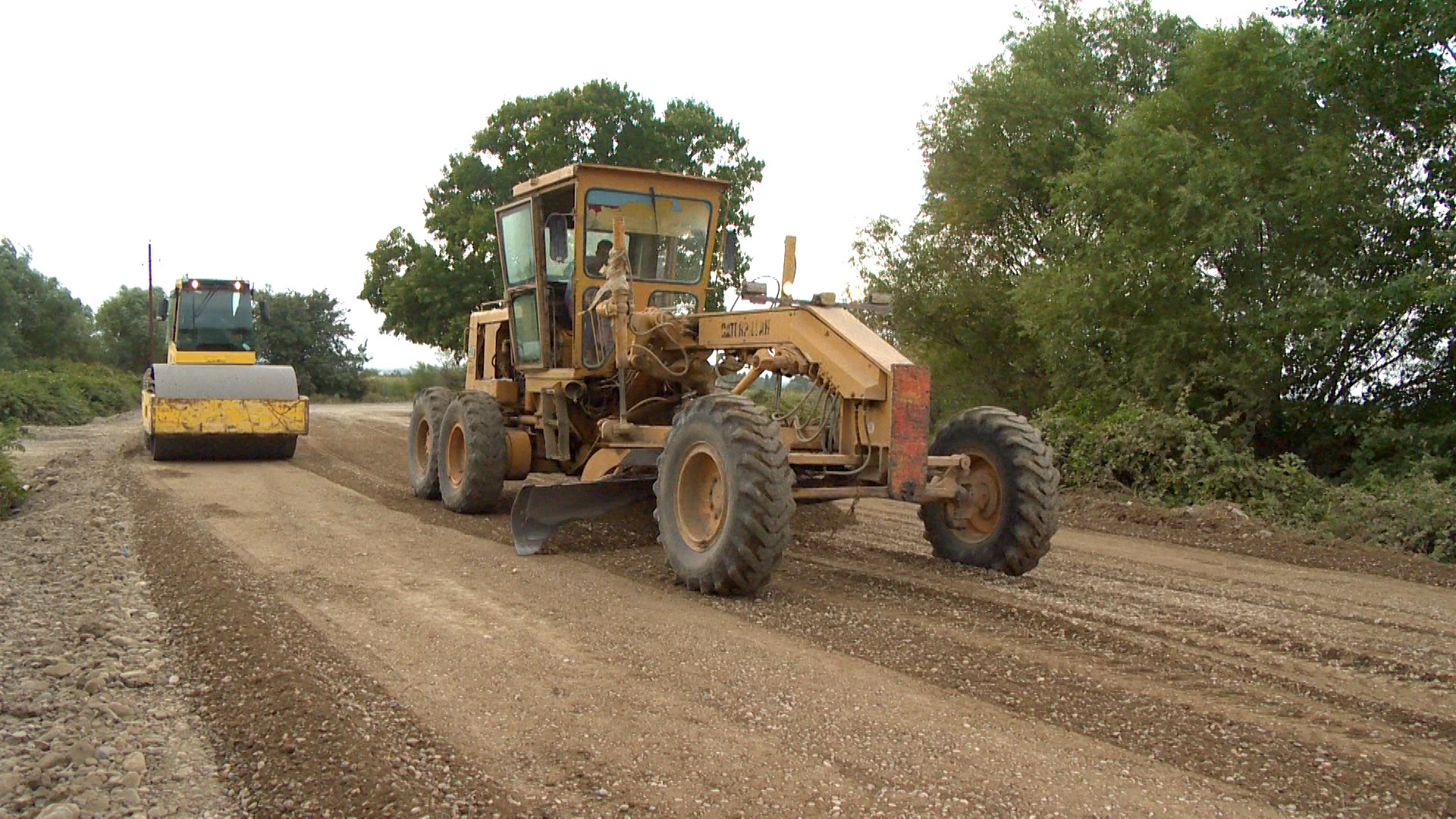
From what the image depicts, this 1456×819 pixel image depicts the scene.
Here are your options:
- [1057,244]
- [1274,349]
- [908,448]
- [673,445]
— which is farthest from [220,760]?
[1057,244]

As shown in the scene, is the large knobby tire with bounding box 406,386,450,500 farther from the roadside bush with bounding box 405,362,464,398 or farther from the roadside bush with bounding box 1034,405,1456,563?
the roadside bush with bounding box 405,362,464,398

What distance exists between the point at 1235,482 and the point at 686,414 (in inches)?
300

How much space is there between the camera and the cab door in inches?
387

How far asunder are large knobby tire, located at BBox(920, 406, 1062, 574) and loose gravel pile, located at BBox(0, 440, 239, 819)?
4761 millimetres

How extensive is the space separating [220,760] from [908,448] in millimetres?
4143

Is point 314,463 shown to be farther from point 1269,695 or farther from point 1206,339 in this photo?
point 1269,695

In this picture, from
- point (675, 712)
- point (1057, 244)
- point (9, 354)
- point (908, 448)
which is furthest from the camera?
point (9, 354)

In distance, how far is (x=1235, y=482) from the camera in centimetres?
1204

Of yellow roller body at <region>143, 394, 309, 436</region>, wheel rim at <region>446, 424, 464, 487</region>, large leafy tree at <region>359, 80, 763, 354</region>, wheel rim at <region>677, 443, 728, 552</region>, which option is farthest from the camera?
large leafy tree at <region>359, 80, 763, 354</region>

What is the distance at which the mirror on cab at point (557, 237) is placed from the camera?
898 centimetres

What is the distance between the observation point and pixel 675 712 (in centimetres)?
443

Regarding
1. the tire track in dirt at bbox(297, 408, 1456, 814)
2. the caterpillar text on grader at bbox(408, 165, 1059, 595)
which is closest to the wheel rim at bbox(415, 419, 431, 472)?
the caterpillar text on grader at bbox(408, 165, 1059, 595)

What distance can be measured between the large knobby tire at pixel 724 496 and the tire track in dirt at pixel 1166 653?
245 millimetres

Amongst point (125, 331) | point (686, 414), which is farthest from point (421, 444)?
point (125, 331)
